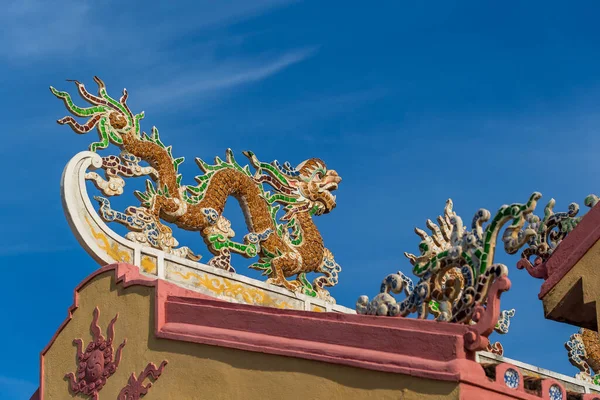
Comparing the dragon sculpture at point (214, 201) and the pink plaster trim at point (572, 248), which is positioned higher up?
the dragon sculpture at point (214, 201)

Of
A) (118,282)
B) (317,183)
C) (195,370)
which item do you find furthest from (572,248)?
(317,183)

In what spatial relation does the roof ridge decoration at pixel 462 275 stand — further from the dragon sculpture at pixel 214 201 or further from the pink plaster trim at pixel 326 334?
the dragon sculpture at pixel 214 201

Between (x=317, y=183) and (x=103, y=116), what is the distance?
8.57ft

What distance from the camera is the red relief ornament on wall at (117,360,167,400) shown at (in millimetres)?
10059

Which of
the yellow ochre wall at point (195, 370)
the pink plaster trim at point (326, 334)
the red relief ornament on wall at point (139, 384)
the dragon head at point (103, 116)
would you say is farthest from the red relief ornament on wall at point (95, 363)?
the dragon head at point (103, 116)

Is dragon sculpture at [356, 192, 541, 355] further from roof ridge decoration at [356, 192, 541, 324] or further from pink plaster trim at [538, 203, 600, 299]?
pink plaster trim at [538, 203, 600, 299]

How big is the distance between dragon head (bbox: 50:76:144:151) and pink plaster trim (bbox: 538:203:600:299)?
14.6ft

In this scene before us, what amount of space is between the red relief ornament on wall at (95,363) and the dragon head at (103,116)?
6.20ft

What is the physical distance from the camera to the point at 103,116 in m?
12.1

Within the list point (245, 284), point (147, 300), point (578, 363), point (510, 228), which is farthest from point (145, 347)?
point (578, 363)

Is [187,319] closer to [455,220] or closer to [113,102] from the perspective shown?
[455,220]

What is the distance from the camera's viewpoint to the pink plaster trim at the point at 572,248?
30.6 ft

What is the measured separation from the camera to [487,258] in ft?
28.1

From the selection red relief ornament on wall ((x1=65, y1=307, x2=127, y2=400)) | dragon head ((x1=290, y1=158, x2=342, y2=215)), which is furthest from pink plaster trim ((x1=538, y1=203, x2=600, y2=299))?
dragon head ((x1=290, y1=158, x2=342, y2=215))
